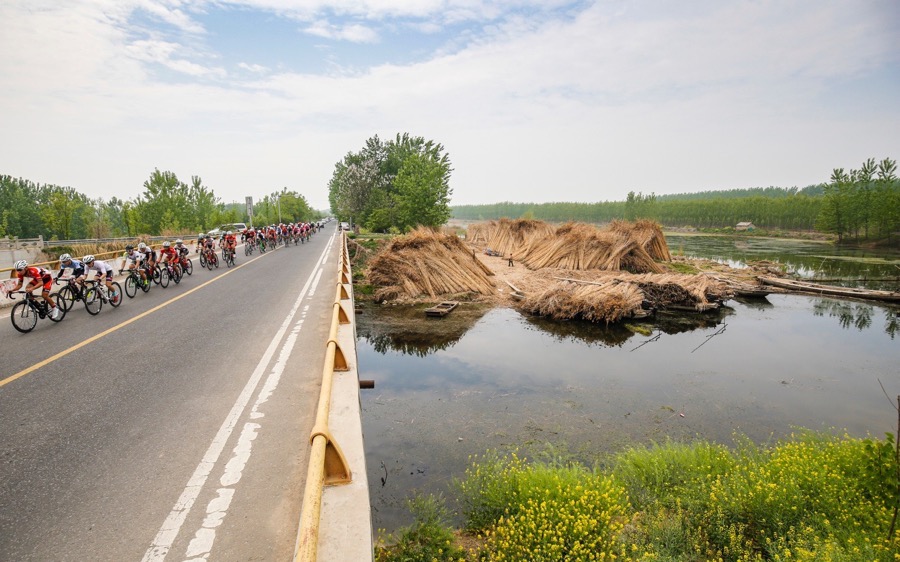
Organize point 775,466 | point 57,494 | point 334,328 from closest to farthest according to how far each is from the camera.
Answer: point 57,494
point 775,466
point 334,328

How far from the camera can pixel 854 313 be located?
19.5 m

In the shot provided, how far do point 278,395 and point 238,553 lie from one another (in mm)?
2982

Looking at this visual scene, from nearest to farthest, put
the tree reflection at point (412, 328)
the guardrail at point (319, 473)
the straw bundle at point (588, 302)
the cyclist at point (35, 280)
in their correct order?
the guardrail at point (319, 473)
the cyclist at point (35, 280)
the tree reflection at point (412, 328)
the straw bundle at point (588, 302)

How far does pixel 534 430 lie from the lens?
8.16 m

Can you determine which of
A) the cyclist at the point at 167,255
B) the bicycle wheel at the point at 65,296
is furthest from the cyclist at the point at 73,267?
the cyclist at the point at 167,255

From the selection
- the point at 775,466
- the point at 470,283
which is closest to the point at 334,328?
the point at 775,466

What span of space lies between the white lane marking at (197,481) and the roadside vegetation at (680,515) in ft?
6.50

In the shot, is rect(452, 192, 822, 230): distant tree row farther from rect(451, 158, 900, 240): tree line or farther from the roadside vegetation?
the roadside vegetation

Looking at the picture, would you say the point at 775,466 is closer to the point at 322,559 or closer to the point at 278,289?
the point at 322,559

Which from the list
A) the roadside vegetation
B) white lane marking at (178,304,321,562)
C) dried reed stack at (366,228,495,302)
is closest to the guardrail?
white lane marking at (178,304,321,562)

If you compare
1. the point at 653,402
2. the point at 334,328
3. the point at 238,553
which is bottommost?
the point at 653,402

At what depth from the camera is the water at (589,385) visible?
7684 millimetres

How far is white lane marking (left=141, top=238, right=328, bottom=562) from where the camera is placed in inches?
130

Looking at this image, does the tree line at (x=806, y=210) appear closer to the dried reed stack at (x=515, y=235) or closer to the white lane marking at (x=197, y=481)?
the dried reed stack at (x=515, y=235)
